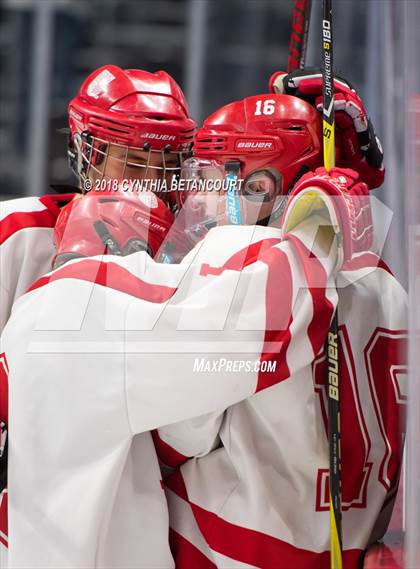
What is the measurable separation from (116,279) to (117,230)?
109 millimetres

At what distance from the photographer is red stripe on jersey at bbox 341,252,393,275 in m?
1.30

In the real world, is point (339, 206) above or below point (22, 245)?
above

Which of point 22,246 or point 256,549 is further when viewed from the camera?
point 22,246

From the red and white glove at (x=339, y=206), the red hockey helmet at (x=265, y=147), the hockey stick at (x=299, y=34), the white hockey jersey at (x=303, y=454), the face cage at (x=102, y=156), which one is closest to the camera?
the red and white glove at (x=339, y=206)

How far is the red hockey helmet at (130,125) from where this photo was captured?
1606 millimetres

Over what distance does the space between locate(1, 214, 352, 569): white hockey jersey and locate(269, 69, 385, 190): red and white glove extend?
0.85ft

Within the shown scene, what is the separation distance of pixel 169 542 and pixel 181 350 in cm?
33

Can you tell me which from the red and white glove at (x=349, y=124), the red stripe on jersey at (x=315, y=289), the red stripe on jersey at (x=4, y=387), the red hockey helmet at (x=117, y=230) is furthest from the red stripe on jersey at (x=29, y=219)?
the red stripe on jersey at (x=315, y=289)

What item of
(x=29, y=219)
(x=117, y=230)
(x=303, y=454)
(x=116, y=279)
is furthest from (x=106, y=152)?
(x=303, y=454)

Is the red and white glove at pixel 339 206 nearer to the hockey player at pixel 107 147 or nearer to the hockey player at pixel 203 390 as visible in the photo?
the hockey player at pixel 203 390

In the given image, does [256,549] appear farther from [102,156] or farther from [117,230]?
[102,156]

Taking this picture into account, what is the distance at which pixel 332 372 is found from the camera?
1.31m

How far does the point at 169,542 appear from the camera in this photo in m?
1.39

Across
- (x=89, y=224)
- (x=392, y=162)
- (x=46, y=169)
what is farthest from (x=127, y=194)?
(x=46, y=169)
